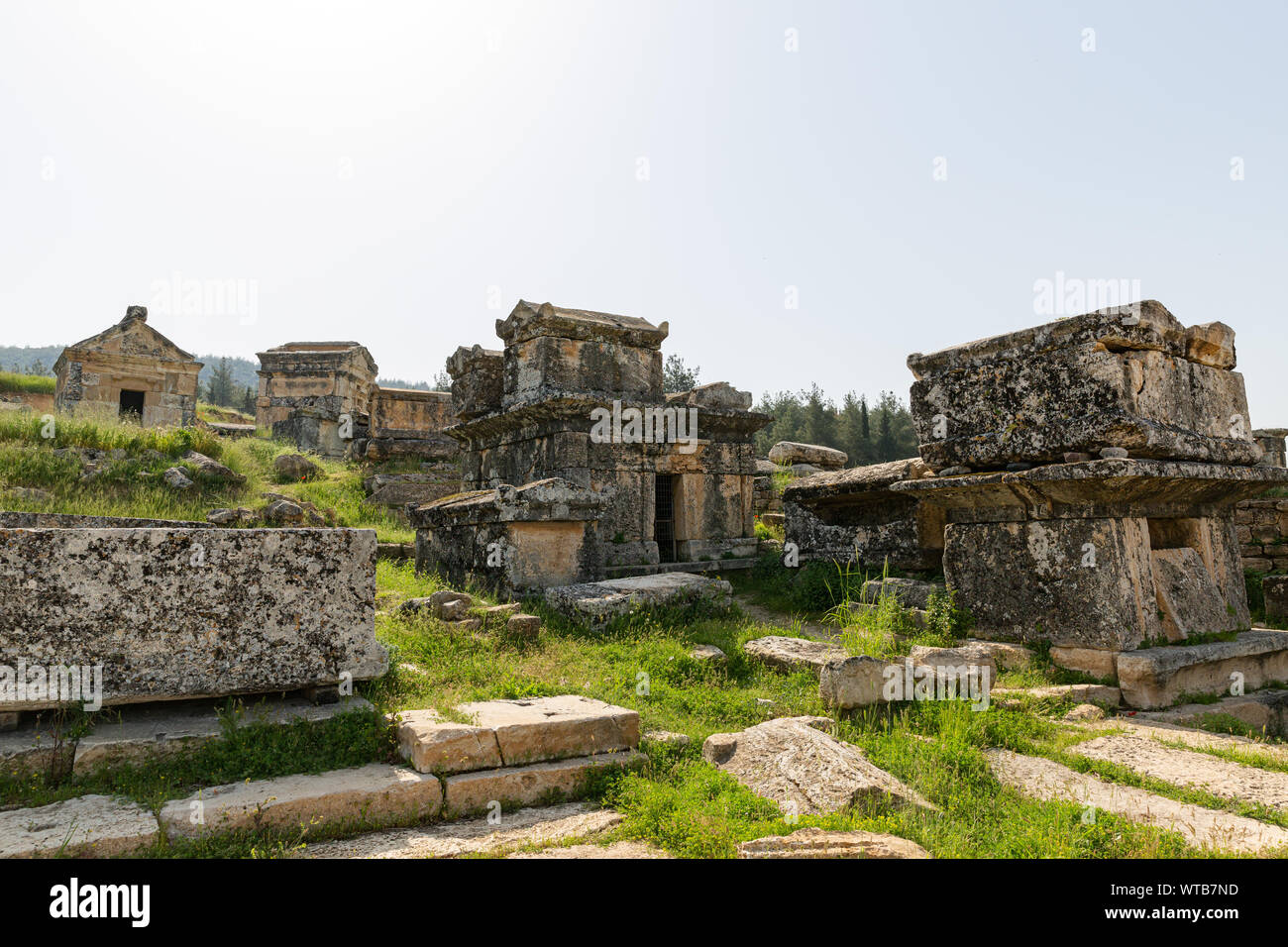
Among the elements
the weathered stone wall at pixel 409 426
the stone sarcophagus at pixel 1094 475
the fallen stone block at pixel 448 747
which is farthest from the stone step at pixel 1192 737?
the weathered stone wall at pixel 409 426

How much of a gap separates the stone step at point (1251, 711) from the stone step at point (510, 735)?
9.83 feet

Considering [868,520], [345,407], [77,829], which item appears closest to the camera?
[77,829]

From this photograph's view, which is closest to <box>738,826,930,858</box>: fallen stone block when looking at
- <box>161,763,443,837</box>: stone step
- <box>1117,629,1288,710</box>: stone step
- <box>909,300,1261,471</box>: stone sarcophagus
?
<box>161,763,443,837</box>: stone step

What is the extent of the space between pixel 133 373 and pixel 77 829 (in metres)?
17.2

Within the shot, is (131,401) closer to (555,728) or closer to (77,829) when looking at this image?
(77,829)

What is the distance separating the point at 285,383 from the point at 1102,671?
2206cm

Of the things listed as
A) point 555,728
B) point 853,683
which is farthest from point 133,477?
point 853,683

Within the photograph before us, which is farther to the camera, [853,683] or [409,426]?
[409,426]

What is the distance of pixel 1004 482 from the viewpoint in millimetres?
4832

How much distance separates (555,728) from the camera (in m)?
3.46

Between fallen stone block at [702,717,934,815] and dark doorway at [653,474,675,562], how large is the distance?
6517 millimetres

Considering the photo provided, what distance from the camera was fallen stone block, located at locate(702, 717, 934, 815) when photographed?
2.90 metres

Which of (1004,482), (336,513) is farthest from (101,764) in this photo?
(336,513)

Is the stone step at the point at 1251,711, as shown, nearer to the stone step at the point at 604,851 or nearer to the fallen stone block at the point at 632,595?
the stone step at the point at 604,851
